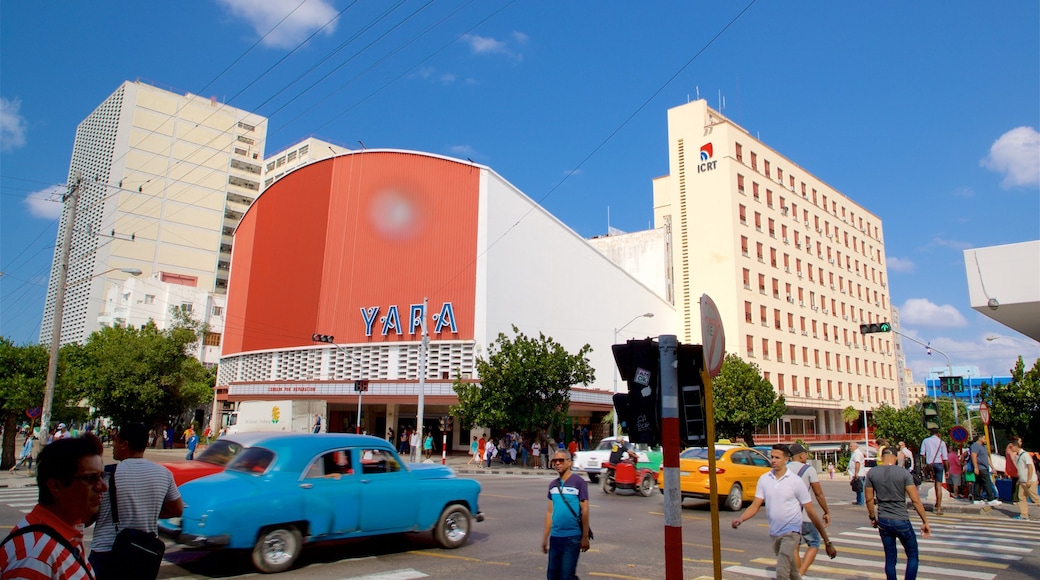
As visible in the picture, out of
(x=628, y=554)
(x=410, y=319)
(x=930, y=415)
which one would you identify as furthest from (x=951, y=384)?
(x=410, y=319)

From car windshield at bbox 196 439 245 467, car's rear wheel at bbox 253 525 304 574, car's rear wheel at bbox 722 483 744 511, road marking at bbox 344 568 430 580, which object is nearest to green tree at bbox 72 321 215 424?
car windshield at bbox 196 439 245 467

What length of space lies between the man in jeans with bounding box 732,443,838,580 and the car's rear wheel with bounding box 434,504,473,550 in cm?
463

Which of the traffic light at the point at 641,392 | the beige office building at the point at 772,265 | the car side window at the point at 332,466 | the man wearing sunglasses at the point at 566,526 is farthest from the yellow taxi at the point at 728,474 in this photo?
the beige office building at the point at 772,265

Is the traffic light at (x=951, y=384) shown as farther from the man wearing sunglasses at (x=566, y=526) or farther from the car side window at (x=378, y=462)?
the man wearing sunglasses at (x=566, y=526)

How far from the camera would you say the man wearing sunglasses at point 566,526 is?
611 cm

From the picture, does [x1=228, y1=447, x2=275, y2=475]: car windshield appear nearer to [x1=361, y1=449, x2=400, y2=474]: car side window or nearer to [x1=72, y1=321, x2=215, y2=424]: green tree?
[x1=361, y1=449, x2=400, y2=474]: car side window

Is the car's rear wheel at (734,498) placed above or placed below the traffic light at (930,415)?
below

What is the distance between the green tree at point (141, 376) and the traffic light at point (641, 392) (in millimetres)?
45187

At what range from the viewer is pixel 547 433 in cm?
3575

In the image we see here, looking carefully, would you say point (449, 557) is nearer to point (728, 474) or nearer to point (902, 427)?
point (728, 474)

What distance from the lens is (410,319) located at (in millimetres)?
39469

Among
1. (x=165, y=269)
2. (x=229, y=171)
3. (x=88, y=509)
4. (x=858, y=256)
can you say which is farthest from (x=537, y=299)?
(x=229, y=171)

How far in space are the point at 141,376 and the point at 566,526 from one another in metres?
45.4

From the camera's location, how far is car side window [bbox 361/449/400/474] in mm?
9523
